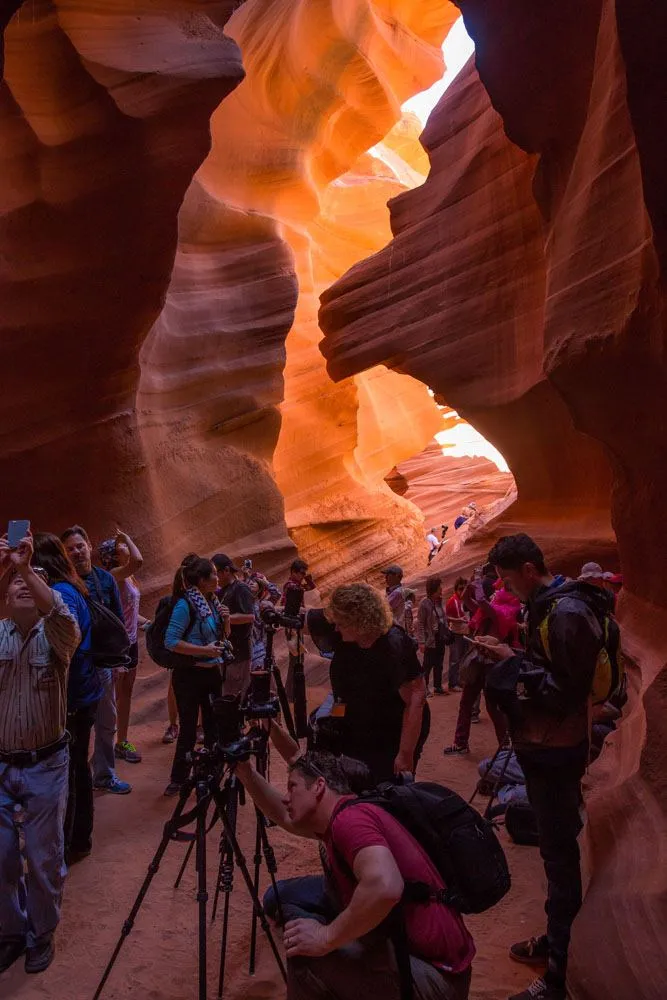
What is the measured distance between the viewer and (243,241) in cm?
1172

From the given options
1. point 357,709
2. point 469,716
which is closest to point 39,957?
point 357,709

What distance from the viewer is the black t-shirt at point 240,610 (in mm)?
5898

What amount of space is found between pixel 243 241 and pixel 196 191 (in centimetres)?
93

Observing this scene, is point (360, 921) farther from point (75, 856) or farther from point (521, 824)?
point (75, 856)

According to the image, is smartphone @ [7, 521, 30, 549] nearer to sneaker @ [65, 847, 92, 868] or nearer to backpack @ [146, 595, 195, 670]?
backpack @ [146, 595, 195, 670]

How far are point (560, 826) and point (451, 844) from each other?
0.84 meters

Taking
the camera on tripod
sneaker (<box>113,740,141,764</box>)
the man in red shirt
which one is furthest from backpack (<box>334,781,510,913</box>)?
sneaker (<box>113,740,141,764</box>)

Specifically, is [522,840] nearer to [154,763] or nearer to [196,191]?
[154,763]

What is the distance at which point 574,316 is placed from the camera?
166 inches

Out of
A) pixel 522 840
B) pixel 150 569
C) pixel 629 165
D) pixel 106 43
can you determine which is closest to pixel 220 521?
pixel 150 569

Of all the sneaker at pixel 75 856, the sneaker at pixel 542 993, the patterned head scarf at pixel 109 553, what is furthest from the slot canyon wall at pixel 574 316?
the patterned head scarf at pixel 109 553

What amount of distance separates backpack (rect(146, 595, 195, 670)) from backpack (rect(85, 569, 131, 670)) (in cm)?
58

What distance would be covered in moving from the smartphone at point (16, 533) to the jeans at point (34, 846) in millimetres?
911

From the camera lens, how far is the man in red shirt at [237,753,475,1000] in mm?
2000
